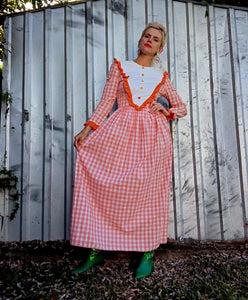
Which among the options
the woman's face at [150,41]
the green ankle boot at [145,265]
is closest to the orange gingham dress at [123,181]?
the green ankle boot at [145,265]

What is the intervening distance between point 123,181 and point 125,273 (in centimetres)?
77

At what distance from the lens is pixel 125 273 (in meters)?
2.42

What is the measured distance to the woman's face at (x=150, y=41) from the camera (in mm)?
2797

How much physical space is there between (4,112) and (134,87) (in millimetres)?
1409

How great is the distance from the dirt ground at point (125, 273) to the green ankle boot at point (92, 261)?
0.04 meters

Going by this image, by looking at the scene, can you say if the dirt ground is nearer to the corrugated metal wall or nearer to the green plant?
the corrugated metal wall

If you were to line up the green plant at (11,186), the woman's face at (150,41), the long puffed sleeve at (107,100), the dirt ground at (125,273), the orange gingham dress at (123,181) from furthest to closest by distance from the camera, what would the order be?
the green plant at (11,186)
the woman's face at (150,41)
the long puffed sleeve at (107,100)
the orange gingham dress at (123,181)
the dirt ground at (125,273)

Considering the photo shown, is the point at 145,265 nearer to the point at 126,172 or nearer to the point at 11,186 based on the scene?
the point at 126,172

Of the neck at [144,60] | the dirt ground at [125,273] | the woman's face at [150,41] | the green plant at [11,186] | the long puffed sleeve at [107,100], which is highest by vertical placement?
the woman's face at [150,41]

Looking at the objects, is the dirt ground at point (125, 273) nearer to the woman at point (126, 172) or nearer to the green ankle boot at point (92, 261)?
the green ankle boot at point (92, 261)

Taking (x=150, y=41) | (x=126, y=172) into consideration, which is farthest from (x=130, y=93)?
(x=126, y=172)

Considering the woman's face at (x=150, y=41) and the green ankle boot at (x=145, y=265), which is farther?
the woman's face at (x=150, y=41)

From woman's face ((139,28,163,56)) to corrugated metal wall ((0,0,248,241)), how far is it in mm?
329

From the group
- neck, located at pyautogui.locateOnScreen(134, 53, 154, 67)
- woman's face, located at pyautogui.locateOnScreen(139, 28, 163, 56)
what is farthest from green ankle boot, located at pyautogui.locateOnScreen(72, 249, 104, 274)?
woman's face, located at pyautogui.locateOnScreen(139, 28, 163, 56)
